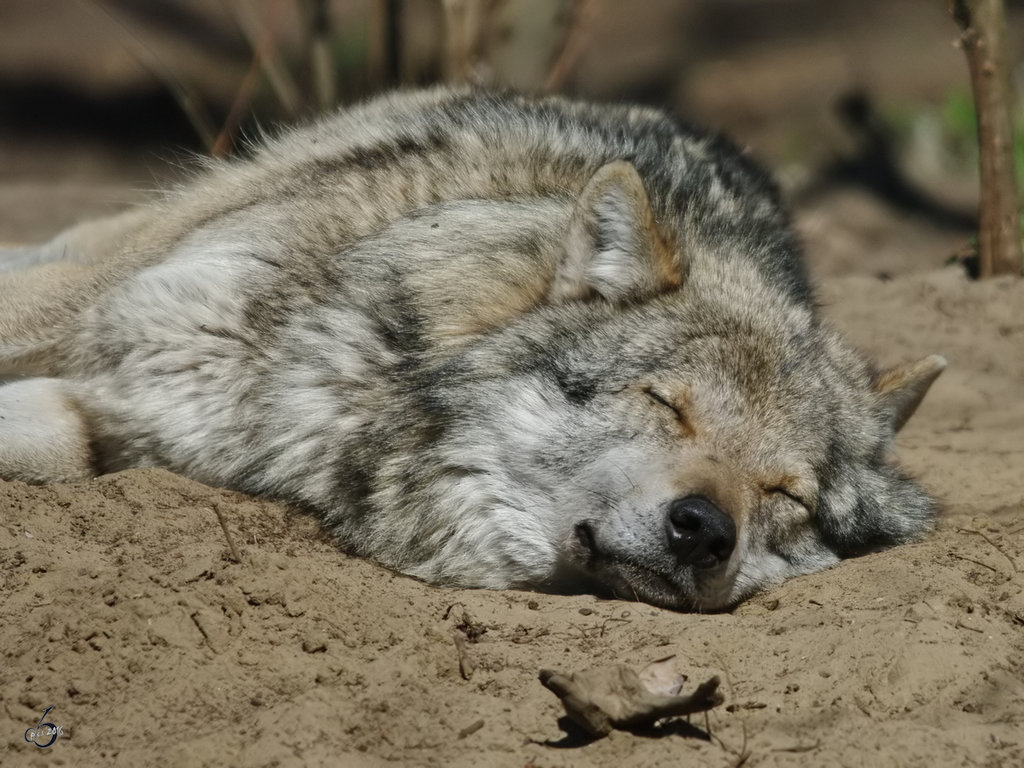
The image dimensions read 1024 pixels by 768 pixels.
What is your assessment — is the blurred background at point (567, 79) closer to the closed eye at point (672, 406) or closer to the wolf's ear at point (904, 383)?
the wolf's ear at point (904, 383)

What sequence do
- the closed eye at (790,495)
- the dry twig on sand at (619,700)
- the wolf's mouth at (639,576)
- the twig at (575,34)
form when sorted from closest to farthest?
the dry twig on sand at (619,700)
the wolf's mouth at (639,576)
the closed eye at (790,495)
the twig at (575,34)

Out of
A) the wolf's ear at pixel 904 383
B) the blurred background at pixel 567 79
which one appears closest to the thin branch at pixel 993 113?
the wolf's ear at pixel 904 383

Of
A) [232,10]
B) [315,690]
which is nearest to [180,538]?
[315,690]

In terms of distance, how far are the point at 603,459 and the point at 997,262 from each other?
12.4 ft

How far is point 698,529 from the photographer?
3.37 metres

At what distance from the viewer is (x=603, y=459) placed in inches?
141

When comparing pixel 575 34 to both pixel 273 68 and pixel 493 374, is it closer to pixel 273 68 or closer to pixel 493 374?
pixel 273 68

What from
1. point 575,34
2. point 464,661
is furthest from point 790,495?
point 575,34

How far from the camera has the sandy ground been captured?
2713mm

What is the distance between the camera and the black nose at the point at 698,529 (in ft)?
11.0

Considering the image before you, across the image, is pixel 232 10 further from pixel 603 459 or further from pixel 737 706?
pixel 737 706

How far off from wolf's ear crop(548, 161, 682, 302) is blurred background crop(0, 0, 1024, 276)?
4.75 metres

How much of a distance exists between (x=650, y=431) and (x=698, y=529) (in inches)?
15.3

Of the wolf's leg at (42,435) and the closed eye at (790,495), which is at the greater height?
the closed eye at (790,495)
